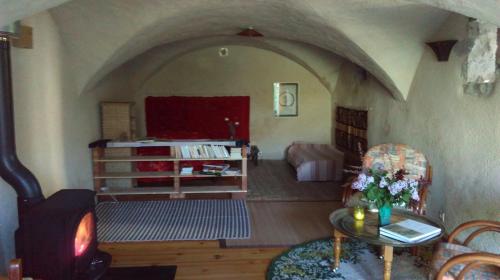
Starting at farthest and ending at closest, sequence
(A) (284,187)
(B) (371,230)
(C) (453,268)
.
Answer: (A) (284,187) < (B) (371,230) < (C) (453,268)

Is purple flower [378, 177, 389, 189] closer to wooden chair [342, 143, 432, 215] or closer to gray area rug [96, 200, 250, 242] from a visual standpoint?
wooden chair [342, 143, 432, 215]

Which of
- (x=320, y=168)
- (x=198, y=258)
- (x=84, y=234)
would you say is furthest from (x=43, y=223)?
(x=320, y=168)

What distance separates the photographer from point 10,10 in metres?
1.93

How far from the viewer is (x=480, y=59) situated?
293cm

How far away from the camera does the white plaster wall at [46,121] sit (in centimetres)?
293

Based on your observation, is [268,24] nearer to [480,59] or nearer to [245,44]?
[480,59]

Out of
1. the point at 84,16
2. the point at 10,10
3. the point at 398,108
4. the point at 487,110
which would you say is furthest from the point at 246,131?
the point at 10,10

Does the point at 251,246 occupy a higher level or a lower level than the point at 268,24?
lower

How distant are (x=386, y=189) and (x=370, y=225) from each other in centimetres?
34

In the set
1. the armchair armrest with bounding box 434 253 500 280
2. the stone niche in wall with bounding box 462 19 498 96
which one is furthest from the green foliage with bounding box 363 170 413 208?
the stone niche in wall with bounding box 462 19 498 96

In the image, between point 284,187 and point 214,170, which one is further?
point 284,187

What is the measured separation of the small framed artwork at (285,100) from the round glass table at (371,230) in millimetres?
5127

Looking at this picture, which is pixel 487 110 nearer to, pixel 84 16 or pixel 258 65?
pixel 84 16

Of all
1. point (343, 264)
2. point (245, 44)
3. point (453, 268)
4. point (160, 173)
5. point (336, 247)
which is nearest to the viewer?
point (453, 268)
